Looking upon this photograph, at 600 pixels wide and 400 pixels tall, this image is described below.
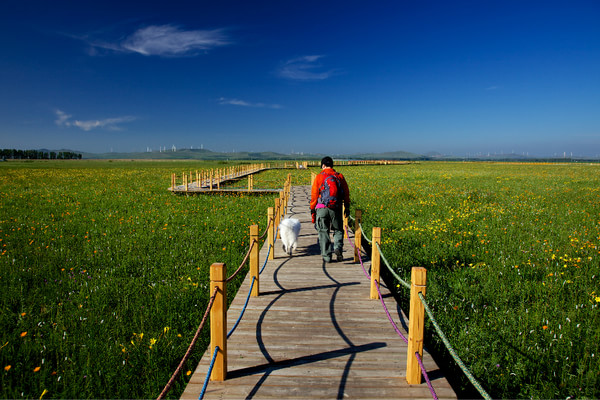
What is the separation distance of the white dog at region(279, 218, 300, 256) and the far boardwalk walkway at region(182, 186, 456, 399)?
158cm

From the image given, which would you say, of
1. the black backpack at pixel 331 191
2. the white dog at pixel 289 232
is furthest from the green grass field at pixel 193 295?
the black backpack at pixel 331 191

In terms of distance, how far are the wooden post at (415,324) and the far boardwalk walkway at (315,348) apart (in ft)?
0.43

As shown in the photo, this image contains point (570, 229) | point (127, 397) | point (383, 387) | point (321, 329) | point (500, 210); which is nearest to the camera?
point (383, 387)

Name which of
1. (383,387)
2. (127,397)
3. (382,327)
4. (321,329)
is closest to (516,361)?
(382,327)

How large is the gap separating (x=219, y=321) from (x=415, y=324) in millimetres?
1976

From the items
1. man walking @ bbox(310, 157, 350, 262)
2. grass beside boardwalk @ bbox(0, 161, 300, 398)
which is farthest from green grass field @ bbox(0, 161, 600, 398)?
man walking @ bbox(310, 157, 350, 262)

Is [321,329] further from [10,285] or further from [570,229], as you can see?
[570,229]

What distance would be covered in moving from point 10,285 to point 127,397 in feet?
15.4

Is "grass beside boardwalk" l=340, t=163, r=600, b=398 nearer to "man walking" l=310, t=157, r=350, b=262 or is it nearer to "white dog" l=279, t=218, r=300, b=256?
"man walking" l=310, t=157, r=350, b=262

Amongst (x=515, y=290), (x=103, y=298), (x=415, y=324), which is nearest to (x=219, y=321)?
(x=415, y=324)

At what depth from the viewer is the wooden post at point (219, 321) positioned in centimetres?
309

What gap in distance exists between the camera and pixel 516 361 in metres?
3.94

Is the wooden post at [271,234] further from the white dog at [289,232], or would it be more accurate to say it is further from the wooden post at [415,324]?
the wooden post at [415,324]

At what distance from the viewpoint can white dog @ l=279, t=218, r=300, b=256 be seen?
7484 mm
